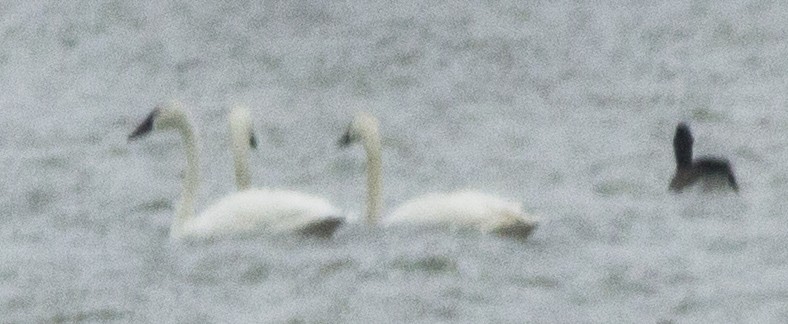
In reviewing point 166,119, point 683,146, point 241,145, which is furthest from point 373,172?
point 683,146

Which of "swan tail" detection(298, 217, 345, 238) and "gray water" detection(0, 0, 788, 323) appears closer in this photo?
"gray water" detection(0, 0, 788, 323)

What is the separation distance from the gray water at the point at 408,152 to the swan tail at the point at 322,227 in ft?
0.18

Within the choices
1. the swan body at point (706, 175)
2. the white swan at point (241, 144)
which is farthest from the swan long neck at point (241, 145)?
the swan body at point (706, 175)

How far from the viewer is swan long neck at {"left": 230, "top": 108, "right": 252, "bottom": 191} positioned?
568 inches

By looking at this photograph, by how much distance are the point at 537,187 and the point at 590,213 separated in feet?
4.03

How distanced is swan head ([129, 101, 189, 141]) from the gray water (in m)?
0.51

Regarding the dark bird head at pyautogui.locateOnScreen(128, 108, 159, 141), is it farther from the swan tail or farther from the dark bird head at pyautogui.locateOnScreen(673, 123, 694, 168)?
the dark bird head at pyautogui.locateOnScreen(673, 123, 694, 168)

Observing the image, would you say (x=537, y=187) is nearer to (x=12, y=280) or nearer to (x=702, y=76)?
(x=12, y=280)

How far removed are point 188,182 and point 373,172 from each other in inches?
38.7

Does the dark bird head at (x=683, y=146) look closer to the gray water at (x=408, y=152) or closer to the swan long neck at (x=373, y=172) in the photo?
the gray water at (x=408, y=152)

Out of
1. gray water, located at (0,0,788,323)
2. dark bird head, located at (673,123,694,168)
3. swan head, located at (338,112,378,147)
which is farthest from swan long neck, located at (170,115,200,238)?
dark bird head, located at (673,123,694,168)

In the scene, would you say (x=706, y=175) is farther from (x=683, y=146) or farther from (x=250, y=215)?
(x=250, y=215)

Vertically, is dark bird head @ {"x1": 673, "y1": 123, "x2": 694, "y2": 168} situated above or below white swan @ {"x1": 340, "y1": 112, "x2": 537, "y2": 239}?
above

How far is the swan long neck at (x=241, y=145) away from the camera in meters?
14.4
